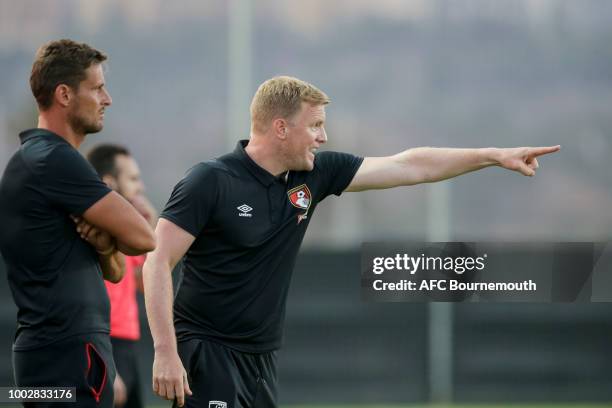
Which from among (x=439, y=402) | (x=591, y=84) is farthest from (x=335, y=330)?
(x=591, y=84)

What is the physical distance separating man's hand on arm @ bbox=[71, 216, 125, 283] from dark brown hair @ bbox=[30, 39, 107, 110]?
50 centimetres

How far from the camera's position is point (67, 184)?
433 centimetres

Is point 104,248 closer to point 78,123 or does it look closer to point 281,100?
point 78,123

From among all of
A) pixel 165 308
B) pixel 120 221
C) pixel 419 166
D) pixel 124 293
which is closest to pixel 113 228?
pixel 120 221

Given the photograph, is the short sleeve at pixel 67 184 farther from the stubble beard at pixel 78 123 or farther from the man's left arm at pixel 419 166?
the man's left arm at pixel 419 166

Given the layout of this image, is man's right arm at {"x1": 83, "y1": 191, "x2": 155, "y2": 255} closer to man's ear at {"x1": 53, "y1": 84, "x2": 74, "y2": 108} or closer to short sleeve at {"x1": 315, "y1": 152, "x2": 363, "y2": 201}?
man's ear at {"x1": 53, "y1": 84, "x2": 74, "y2": 108}

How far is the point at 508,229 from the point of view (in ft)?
42.5

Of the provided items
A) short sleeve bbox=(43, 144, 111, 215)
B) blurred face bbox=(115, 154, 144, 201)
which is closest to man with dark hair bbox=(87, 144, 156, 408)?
blurred face bbox=(115, 154, 144, 201)

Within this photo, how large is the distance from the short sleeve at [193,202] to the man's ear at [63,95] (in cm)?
89

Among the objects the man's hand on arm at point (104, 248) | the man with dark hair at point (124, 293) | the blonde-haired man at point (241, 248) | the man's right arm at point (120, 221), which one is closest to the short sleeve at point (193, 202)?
the blonde-haired man at point (241, 248)

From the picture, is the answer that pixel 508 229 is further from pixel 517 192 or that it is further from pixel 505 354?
pixel 505 354

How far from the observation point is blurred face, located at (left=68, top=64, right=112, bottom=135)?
449 centimetres

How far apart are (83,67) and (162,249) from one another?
986 mm

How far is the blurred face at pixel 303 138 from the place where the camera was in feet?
18.2
